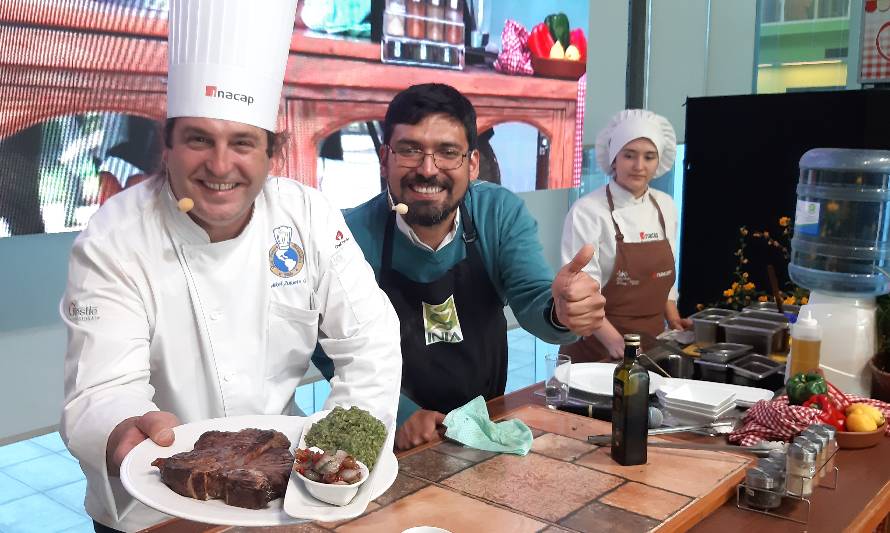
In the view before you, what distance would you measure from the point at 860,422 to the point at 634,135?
83.2 inches

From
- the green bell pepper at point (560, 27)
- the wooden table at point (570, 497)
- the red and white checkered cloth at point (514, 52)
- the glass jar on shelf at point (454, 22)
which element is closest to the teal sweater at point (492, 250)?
the wooden table at point (570, 497)

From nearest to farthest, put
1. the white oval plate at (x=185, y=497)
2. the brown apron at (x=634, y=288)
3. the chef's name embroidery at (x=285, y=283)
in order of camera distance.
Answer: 1. the white oval plate at (x=185, y=497)
2. the chef's name embroidery at (x=285, y=283)
3. the brown apron at (x=634, y=288)

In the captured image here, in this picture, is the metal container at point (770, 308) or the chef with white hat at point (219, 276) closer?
the chef with white hat at point (219, 276)

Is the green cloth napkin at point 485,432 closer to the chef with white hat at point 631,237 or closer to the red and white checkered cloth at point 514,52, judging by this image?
the chef with white hat at point 631,237

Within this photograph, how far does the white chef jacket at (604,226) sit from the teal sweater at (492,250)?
1.01 m

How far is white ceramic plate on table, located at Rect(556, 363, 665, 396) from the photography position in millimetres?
2072

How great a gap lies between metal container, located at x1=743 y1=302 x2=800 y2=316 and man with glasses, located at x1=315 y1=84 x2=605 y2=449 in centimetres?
89

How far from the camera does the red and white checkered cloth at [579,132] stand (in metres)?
5.29

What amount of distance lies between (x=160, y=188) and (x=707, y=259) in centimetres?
321

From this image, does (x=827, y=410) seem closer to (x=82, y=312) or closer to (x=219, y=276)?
(x=219, y=276)

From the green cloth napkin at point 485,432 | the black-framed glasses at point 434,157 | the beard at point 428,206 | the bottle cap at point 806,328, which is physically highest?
the black-framed glasses at point 434,157

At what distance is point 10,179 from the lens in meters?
2.67

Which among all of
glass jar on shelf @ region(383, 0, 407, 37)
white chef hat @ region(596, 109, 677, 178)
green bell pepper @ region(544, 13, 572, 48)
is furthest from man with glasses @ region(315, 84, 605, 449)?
green bell pepper @ region(544, 13, 572, 48)

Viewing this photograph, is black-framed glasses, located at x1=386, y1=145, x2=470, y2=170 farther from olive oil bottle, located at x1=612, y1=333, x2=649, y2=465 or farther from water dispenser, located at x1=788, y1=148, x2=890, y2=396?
water dispenser, located at x1=788, y1=148, x2=890, y2=396
